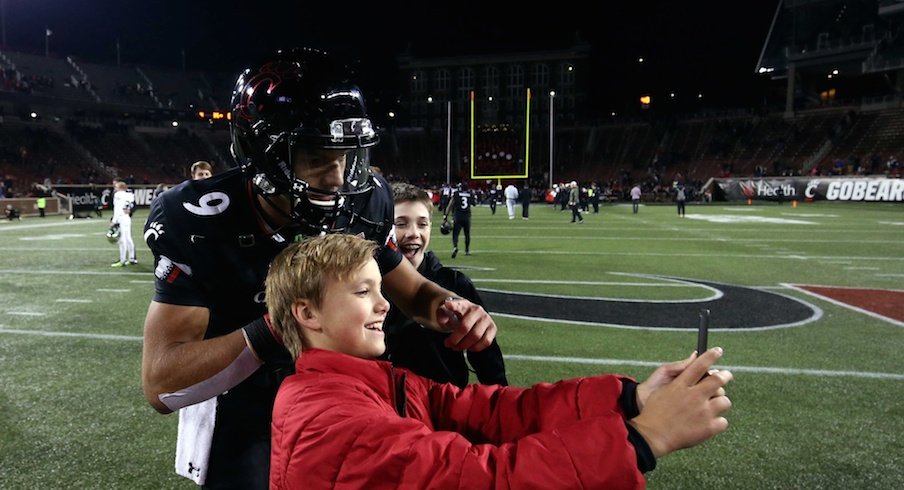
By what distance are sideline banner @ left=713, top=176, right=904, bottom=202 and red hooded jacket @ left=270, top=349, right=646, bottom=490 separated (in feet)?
114

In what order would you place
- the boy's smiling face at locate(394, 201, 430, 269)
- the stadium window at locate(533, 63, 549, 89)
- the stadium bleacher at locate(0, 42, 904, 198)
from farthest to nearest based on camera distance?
the stadium window at locate(533, 63, 549, 89)
the stadium bleacher at locate(0, 42, 904, 198)
the boy's smiling face at locate(394, 201, 430, 269)

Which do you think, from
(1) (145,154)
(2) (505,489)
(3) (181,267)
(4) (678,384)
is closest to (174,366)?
(3) (181,267)

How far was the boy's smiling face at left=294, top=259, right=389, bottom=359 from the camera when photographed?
164 cm

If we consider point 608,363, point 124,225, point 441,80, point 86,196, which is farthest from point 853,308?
point 441,80

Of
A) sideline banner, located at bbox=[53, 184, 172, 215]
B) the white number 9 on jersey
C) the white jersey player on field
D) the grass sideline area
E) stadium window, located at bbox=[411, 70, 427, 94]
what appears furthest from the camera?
stadium window, located at bbox=[411, 70, 427, 94]

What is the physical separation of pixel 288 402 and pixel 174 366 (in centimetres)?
40

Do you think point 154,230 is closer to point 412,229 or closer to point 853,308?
point 412,229

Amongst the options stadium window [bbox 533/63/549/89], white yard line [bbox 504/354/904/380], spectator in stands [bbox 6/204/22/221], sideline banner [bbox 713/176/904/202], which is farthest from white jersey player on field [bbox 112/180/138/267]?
stadium window [bbox 533/63/549/89]

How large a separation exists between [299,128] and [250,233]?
14.9 inches

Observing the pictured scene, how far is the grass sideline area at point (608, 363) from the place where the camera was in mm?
3504

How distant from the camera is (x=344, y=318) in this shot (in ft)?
5.39

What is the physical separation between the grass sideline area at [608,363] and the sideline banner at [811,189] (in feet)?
70.3

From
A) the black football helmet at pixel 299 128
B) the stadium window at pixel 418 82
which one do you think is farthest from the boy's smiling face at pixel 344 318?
the stadium window at pixel 418 82

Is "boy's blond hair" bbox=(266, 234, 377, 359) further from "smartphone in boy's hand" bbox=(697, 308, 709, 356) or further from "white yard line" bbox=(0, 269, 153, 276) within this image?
"white yard line" bbox=(0, 269, 153, 276)
